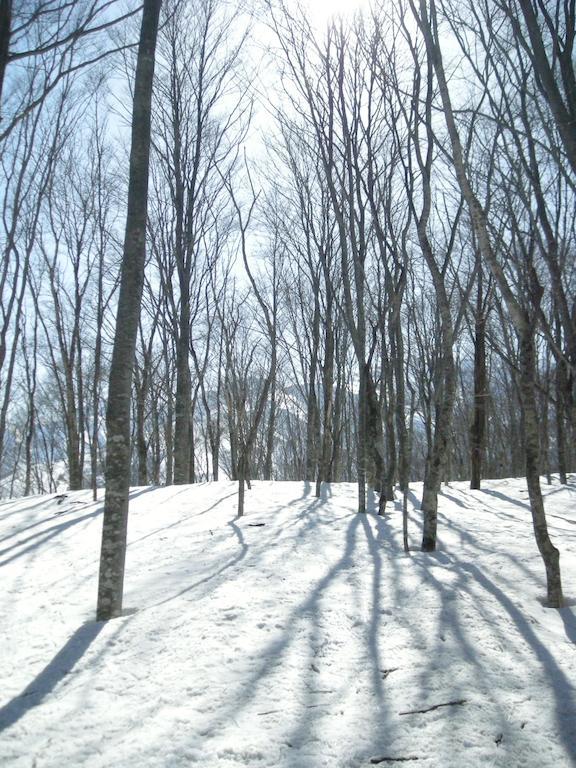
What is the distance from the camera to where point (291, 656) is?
287 cm

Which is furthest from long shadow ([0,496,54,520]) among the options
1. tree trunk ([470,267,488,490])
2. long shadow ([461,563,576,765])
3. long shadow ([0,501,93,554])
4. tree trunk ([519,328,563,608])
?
tree trunk ([470,267,488,490])

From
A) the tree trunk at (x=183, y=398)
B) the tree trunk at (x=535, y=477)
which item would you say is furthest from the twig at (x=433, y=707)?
the tree trunk at (x=183, y=398)

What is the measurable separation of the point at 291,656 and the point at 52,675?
53.9 inches

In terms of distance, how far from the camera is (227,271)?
10.4 metres

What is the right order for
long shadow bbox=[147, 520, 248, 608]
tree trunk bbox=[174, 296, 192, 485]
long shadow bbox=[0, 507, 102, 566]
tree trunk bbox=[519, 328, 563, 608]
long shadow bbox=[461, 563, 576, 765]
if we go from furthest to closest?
tree trunk bbox=[174, 296, 192, 485], long shadow bbox=[0, 507, 102, 566], long shadow bbox=[147, 520, 248, 608], tree trunk bbox=[519, 328, 563, 608], long shadow bbox=[461, 563, 576, 765]

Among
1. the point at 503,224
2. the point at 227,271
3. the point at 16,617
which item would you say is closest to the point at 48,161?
the point at 227,271

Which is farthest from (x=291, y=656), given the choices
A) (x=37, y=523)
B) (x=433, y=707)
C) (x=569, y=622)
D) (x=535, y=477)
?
(x=37, y=523)

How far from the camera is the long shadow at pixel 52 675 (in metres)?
2.55

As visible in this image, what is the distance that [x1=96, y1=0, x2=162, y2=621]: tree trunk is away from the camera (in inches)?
144

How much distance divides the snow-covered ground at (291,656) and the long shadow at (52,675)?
12 mm

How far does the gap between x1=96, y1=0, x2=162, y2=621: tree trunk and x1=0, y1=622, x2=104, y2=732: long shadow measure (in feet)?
0.70

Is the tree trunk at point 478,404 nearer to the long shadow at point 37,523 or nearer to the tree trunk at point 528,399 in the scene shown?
the tree trunk at point 528,399

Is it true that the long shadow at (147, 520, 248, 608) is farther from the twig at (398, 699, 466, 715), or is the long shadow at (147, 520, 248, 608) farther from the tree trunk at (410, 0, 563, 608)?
the tree trunk at (410, 0, 563, 608)

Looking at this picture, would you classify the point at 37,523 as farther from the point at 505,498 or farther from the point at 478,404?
the point at 478,404
